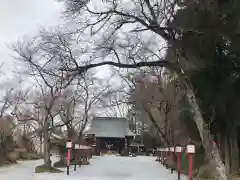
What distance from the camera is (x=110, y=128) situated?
66062 mm

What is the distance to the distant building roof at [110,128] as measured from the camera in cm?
6500

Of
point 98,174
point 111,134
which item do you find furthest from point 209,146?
point 111,134

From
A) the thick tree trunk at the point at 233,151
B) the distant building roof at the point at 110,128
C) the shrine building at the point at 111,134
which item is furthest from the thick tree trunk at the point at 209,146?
the distant building roof at the point at 110,128

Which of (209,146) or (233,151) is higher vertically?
(209,146)

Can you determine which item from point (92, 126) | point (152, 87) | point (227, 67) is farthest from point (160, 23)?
point (92, 126)

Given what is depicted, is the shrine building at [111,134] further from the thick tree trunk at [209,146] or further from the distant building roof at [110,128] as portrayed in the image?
the thick tree trunk at [209,146]

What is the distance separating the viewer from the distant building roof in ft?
213

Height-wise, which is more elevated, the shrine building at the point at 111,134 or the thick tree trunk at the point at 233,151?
the shrine building at the point at 111,134

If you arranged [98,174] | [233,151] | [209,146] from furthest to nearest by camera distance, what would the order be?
[98,174]
[233,151]
[209,146]

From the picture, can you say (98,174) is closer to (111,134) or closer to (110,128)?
(111,134)

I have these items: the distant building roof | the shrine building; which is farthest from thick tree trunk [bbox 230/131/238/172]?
the distant building roof

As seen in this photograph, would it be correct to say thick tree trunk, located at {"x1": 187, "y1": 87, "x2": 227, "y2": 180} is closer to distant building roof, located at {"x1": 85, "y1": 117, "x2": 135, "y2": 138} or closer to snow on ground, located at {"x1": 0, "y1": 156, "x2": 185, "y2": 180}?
snow on ground, located at {"x1": 0, "y1": 156, "x2": 185, "y2": 180}

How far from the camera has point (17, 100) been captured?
36.6 metres

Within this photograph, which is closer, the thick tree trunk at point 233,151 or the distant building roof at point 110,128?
the thick tree trunk at point 233,151
